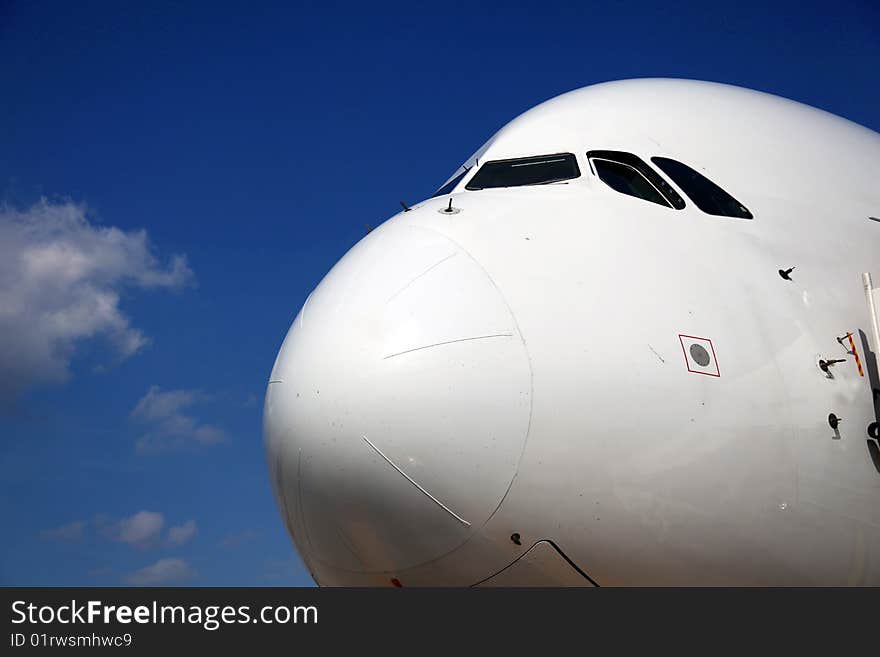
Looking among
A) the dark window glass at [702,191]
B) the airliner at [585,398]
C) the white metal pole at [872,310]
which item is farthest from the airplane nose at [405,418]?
the white metal pole at [872,310]

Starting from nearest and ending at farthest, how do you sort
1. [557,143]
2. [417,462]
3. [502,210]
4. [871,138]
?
[417,462], [502,210], [557,143], [871,138]

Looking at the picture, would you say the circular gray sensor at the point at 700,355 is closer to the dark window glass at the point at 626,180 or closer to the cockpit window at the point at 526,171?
the dark window glass at the point at 626,180

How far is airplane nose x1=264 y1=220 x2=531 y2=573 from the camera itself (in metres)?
6.96

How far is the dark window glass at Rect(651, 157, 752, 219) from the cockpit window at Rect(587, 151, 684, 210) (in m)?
0.13

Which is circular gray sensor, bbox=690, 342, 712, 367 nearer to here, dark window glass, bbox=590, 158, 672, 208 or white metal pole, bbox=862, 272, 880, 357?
dark window glass, bbox=590, 158, 672, 208

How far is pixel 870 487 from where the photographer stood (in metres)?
8.03

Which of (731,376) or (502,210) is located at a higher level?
(502,210)

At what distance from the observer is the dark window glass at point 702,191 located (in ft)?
29.1

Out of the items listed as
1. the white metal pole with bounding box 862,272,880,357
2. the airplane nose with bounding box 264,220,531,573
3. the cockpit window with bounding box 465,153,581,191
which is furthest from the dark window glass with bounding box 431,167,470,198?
the white metal pole with bounding box 862,272,880,357

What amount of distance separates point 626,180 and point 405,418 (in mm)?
3371
